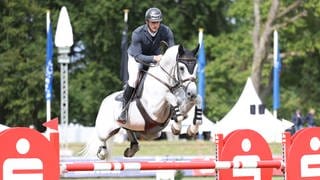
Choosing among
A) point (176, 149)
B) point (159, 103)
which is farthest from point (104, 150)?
point (176, 149)

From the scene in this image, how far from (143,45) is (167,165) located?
3291 millimetres

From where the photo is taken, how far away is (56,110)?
42625mm

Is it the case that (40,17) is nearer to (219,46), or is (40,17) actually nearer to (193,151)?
(219,46)

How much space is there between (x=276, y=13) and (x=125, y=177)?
2031 centimetres

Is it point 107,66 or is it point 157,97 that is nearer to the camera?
point 157,97

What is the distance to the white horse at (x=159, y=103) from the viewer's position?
1071 cm

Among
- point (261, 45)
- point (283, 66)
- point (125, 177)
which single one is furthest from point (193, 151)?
point (283, 66)

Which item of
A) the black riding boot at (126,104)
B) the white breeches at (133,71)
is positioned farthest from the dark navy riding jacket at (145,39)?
the black riding boot at (126,104)

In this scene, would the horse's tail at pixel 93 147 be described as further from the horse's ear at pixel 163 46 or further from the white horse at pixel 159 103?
the horse's ear at pixel 163 46

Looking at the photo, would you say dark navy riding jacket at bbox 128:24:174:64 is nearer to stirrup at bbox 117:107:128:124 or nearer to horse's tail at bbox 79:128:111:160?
stirrup at bbox 117:107:128:124

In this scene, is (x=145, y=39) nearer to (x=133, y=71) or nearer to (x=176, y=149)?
(x=133, y=71)

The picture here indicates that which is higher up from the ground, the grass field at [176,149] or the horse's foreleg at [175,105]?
the horse's foreleg at [175,105]

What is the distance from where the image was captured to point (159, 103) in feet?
36.8

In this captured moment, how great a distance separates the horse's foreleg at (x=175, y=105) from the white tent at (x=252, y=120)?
566 inches
